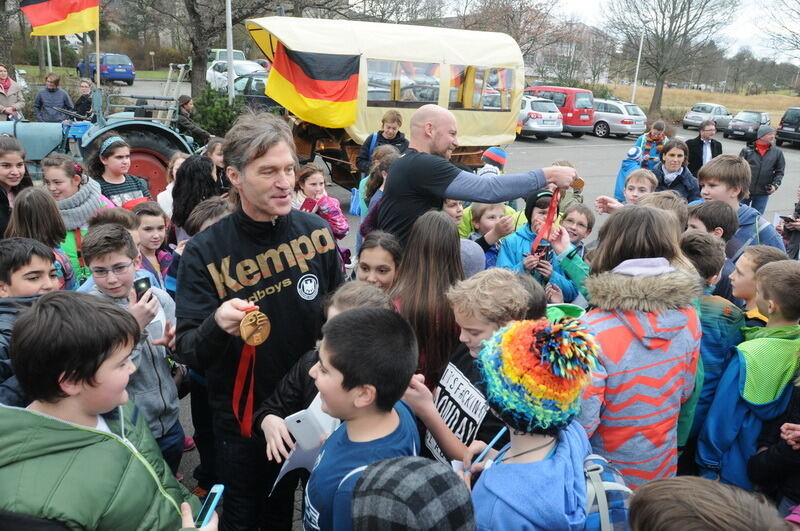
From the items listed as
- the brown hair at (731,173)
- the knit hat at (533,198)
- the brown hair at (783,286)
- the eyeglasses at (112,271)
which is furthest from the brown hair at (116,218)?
the brown hair at (731,173)

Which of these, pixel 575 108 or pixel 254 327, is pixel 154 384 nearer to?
pixel 254 327

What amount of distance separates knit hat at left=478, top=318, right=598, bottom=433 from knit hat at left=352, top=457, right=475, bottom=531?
35 cm

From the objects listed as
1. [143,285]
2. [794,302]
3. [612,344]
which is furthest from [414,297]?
[794,302]

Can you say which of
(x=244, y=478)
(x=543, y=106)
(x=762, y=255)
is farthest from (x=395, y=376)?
(x=543, y=106)

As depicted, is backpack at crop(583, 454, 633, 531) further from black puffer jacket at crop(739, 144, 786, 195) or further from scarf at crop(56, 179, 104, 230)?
black puffer jacket at crop(739, 144, 786, 195)

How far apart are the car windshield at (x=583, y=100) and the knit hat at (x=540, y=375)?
24.5 m

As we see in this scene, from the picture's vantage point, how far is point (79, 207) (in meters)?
4.45

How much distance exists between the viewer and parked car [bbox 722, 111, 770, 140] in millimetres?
26984

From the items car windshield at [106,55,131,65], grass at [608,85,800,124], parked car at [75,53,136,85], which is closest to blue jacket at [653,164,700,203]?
parked car at [75,53,136,85]

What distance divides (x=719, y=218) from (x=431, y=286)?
7.84ft

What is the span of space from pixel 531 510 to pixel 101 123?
9039 millimetres

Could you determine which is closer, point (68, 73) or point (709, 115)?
point (709, 115)

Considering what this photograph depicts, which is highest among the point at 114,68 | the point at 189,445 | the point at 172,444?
the point at 114,68

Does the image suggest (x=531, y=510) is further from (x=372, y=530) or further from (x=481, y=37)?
(x=481, y=37)
